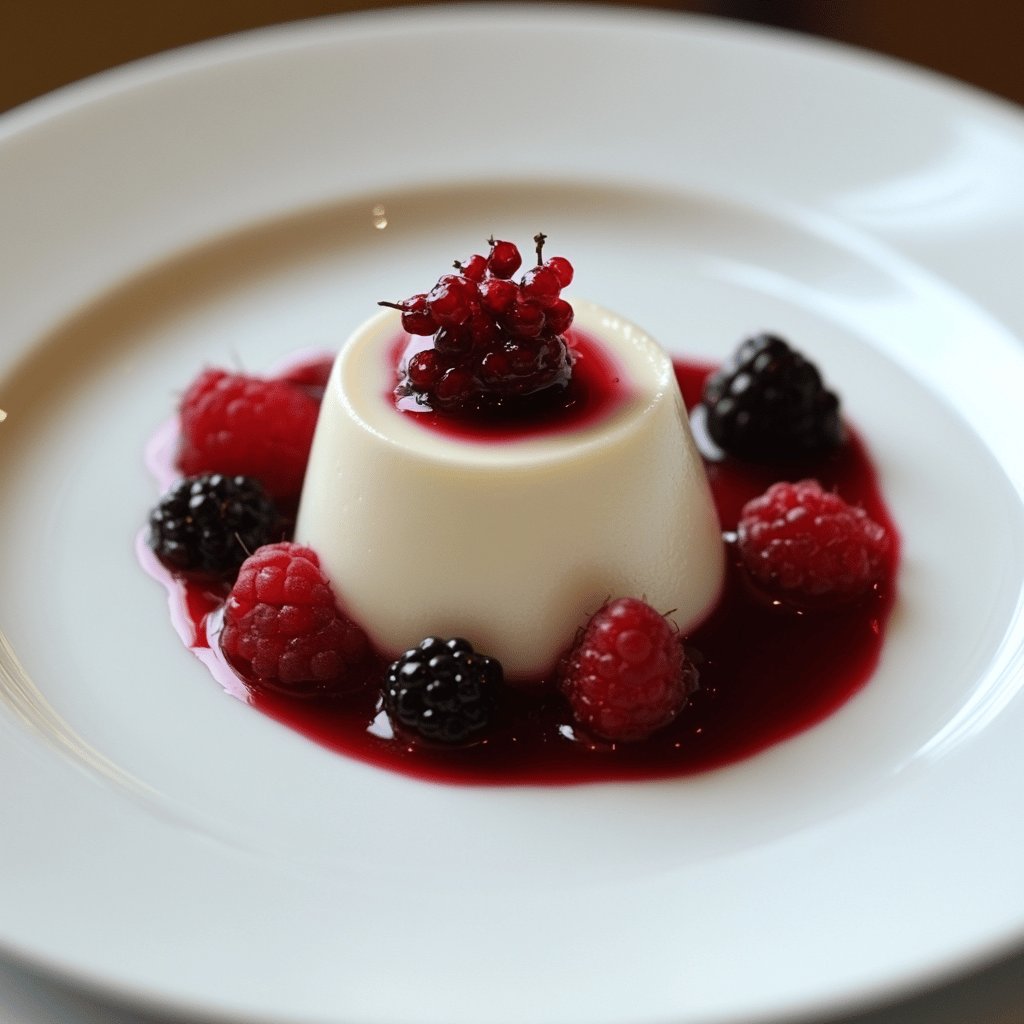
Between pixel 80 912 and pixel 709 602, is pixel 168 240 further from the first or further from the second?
pixel 80 912

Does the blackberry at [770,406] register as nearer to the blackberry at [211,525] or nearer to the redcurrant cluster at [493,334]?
the redcurrant cluster at [493,334]

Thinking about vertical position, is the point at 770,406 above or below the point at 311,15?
below

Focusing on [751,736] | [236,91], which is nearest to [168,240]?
[236,91]

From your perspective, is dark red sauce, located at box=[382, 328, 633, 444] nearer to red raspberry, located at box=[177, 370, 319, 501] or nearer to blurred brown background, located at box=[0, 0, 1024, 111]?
red raspberry, located at box=[177, 370, 319, 501]

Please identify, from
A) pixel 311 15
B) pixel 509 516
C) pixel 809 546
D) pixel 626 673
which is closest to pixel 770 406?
pixel 809 546

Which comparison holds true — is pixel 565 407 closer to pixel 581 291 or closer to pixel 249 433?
pixel 249 433
